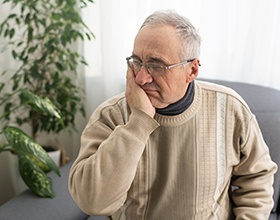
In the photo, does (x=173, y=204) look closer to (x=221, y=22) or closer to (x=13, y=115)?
(x=221, y=22)

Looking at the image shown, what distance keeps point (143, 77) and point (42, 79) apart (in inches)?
41.5

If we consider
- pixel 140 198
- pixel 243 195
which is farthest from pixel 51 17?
pixel 243 195

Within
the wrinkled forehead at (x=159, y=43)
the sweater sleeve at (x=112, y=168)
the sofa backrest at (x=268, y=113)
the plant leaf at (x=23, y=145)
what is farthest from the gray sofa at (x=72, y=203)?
the wrinkled forehead at (x=159, y=43)

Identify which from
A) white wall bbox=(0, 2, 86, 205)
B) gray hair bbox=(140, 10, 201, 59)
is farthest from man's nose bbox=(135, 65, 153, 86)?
white wall bbox=(0, 2, 86, 205)

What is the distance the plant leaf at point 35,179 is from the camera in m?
1.46

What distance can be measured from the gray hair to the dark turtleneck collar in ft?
0.49

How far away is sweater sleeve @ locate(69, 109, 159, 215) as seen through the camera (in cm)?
95

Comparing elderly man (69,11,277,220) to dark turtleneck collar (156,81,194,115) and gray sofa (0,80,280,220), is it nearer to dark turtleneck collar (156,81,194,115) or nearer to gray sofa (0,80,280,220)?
dark turtleneck collar (156,81,194,115)

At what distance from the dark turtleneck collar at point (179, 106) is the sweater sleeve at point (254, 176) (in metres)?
0.23

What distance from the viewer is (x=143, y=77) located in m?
0.97

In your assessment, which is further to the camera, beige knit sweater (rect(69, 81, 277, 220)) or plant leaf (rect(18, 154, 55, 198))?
plant leaf (rect(18, 154, 55, 198))

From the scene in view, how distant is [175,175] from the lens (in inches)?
44.3

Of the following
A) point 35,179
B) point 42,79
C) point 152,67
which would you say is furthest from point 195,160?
point 42,79

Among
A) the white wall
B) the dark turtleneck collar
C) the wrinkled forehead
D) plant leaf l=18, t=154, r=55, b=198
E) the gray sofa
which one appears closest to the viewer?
the wrinkled forehead
